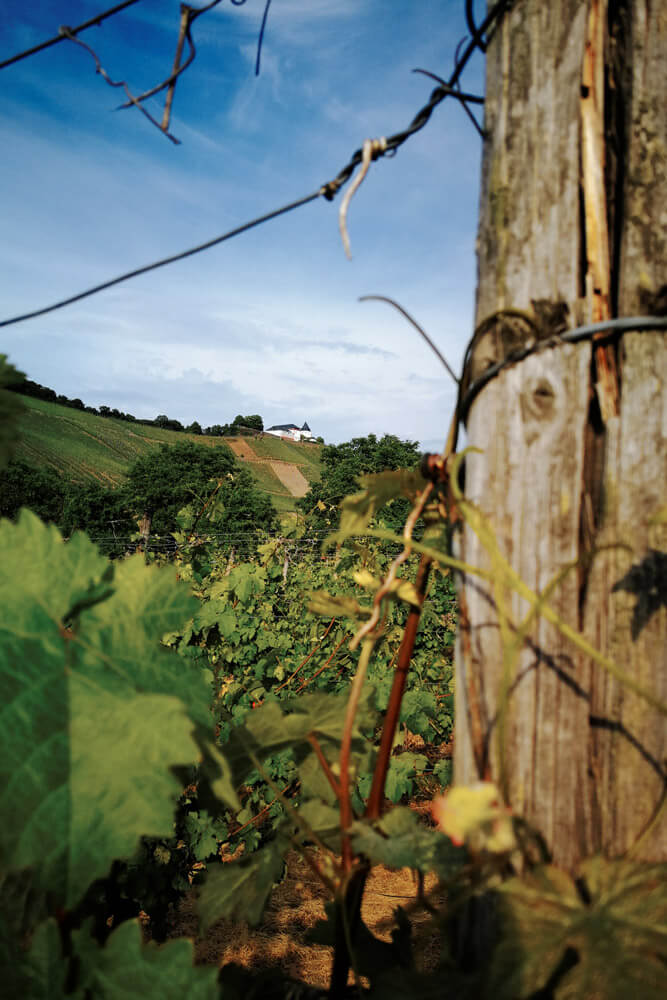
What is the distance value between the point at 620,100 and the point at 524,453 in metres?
0.62

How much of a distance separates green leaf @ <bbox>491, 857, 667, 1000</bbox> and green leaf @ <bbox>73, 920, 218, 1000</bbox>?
387 mm

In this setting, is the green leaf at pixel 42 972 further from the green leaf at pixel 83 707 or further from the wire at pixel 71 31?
the wire at pixel 71 31

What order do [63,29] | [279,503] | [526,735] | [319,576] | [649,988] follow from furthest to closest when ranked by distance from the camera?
1. [279,503]
2. [319,576]
3. [63,29]
4. [526,735]
5. [649,988]

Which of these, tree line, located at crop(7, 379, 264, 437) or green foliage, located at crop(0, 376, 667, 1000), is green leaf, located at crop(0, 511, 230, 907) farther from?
tree line, located at crop(7, 379, 264, 437)

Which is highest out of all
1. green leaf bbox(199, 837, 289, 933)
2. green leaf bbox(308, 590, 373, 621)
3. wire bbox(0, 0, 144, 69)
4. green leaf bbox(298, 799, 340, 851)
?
wire bbox(0, 0, 144, 69)

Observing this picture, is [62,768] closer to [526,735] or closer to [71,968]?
[71,968]

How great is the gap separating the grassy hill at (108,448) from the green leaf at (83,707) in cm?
4125

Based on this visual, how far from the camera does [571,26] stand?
0.97m

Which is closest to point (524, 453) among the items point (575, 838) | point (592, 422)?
point (592, 422)

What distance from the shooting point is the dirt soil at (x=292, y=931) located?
398 cm

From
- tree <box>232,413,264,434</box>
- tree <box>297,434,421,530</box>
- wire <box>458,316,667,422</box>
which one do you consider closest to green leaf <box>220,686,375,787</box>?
wire <box>458,316,667,422</box>

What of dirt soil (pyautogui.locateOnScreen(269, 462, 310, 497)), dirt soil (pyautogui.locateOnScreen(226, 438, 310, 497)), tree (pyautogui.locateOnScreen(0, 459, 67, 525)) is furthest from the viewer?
dirt soil (pyautogui.locateOnScreen(226, 438, 310, 497))

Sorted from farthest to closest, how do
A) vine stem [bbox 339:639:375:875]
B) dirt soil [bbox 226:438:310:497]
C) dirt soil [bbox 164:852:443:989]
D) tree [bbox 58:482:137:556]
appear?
dirt soil [bbox 226:438:310:497]
tree [bbox 58:482:137:556]
dirt soil [bbox 164:852:443:989]
vine stem [bbox 339:639:375:875]

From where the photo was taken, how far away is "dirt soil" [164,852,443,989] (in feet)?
13.0
